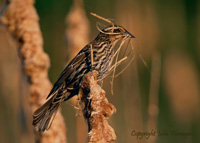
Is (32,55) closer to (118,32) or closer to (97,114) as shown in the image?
(118,32)

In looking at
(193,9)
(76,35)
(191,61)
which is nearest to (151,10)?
(191,61)

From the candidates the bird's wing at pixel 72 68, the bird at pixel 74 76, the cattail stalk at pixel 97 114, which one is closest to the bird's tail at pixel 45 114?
the bird at pixel 74 76

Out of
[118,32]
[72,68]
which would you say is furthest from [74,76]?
[118,32]

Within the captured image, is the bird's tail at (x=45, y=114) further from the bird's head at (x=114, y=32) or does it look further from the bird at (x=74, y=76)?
the bird's head at (x=114, y=32)

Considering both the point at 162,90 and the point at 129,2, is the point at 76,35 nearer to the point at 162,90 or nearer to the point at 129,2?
the point at 129,2

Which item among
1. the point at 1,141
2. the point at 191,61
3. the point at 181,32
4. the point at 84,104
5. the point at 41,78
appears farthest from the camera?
the point at 181,32

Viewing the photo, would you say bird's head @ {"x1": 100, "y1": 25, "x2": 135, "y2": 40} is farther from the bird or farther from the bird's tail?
the bird's tail

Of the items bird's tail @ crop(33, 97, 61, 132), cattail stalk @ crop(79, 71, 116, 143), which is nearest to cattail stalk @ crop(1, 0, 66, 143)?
bird's tail @ crop(33, 97, 61, 132)
